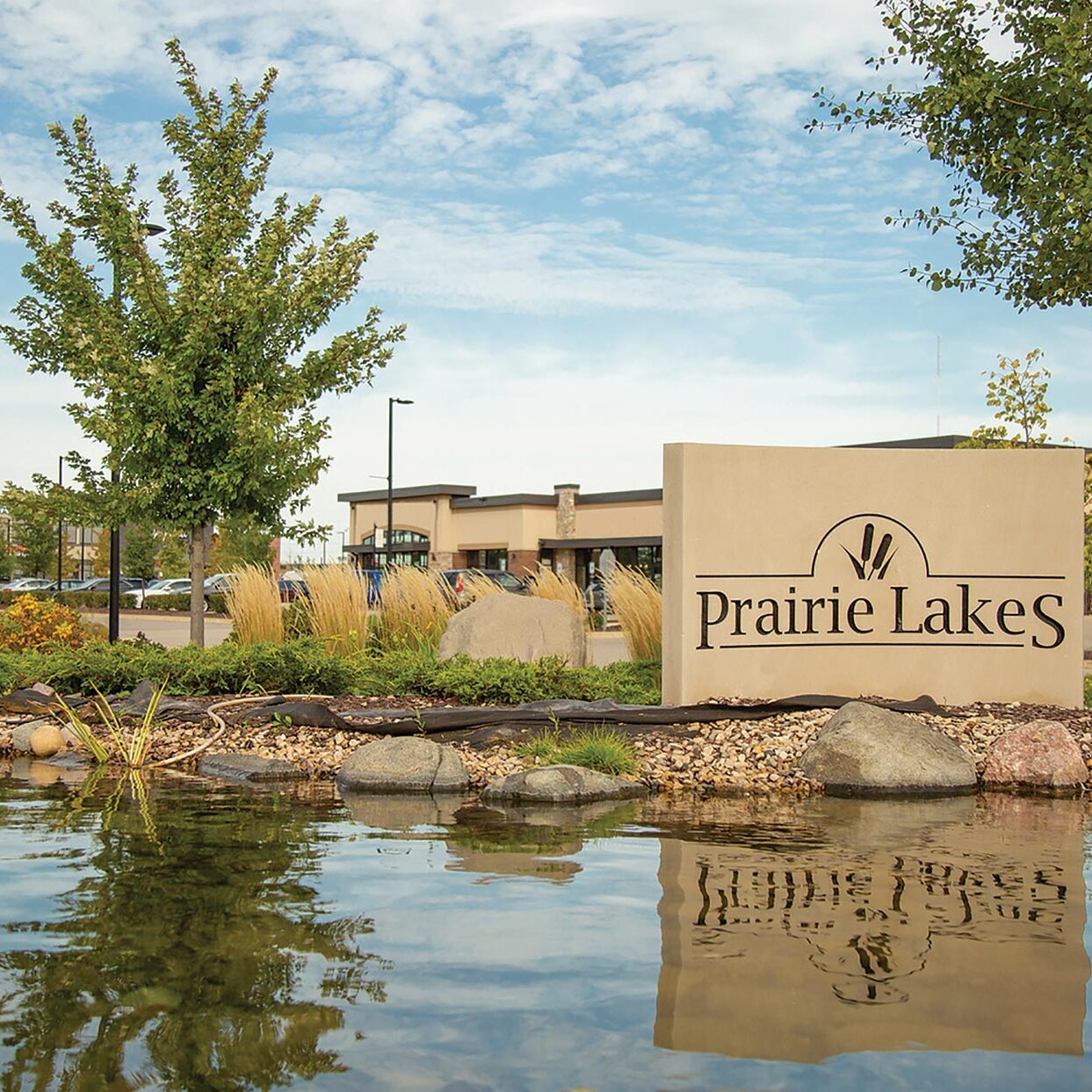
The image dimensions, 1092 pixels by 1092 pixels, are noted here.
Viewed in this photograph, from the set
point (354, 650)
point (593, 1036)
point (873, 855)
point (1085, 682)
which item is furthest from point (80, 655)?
point (1085, 682)

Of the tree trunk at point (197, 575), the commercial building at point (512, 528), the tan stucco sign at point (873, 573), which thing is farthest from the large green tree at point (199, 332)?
the commercial building at point (512, 528)

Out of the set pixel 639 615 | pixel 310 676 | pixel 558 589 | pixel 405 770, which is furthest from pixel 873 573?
pixel 558 589

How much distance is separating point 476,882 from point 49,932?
1872 millimetres

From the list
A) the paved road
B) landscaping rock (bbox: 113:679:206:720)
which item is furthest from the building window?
landscaping rock (bbox: 113:679:206:720)

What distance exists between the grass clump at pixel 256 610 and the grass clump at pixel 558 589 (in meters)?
3.25

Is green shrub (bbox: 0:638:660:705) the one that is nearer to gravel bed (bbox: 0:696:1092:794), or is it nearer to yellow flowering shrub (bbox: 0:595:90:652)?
gravel bed (bbox: 0:696:1092:794)

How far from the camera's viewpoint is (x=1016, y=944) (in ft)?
16.1

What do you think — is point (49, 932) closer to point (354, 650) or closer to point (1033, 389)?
point (354, 650)

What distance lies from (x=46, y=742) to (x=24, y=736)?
318 millimetres

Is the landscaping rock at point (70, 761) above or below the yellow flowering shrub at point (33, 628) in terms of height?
below

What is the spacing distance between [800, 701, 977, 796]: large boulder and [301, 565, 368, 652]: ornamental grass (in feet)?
21.7

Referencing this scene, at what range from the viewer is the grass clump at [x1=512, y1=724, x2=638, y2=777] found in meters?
8.73

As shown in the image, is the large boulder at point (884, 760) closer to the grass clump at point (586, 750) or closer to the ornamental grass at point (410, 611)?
the grass clump at point (586, 750)

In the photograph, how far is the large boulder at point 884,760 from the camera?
28.3 feet
